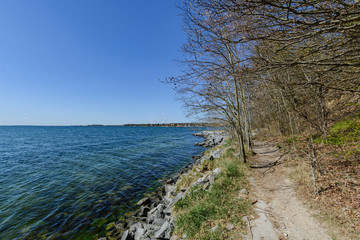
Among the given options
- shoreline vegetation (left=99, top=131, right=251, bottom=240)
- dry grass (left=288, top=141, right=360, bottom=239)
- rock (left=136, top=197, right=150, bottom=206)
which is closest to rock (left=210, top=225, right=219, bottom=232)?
shoreline vegetation (left=99, top=131, right=251, bottom=240)

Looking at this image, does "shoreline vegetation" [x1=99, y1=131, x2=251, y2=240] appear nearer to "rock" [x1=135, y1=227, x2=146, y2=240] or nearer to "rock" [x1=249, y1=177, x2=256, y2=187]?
"rock" [x1=135, y1=227, x2=146, y2=240]

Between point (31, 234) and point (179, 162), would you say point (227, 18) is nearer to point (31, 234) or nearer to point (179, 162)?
point (31, 234)

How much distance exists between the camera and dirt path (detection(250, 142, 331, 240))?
3.30 meters

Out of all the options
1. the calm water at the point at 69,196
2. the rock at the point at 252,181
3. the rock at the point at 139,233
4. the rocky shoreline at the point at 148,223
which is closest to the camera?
the rocky shoreline at the point at 148,223

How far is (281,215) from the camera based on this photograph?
158 inches

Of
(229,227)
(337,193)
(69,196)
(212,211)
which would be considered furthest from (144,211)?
(337,193)

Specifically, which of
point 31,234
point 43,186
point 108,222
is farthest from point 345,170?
point 43,186

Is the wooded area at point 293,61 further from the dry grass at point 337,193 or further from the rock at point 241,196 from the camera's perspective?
the rock at point 241,196

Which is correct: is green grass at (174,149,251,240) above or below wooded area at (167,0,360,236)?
below

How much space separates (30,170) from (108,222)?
1347cm

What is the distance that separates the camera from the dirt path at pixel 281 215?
330cm

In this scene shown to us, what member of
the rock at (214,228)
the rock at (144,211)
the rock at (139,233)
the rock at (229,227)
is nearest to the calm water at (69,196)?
the rock at (144,211)

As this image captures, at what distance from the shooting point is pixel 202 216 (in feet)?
13.5

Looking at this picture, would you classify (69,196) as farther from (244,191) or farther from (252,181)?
(252,181)
